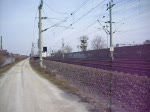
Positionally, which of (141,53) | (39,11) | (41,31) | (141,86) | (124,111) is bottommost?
(124,111)

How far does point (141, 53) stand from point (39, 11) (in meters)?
21.4

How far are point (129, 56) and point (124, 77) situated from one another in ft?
65.2

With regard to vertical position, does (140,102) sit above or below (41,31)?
below

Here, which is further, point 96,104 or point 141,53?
point 141,53

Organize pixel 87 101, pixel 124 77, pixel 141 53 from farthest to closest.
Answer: pixel 141 53 < pixel 124 77 < pixel 87 101

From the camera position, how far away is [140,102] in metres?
10.6

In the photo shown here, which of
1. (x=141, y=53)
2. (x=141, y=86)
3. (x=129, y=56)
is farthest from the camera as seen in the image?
(x=129, y=56)

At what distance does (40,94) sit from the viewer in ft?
47.7

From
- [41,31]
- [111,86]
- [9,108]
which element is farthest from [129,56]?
[9,108]

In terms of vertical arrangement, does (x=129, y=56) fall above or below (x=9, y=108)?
above

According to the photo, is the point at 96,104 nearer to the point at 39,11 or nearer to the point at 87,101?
the point at 87,101

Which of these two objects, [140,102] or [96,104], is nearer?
[140,102]

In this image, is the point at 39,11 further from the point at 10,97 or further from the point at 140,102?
the point at 140,102

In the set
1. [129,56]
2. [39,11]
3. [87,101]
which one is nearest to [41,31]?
[39,11]
